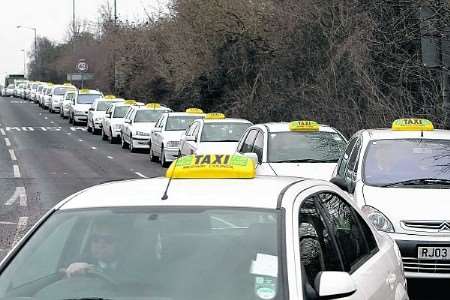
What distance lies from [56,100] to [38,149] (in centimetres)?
2917

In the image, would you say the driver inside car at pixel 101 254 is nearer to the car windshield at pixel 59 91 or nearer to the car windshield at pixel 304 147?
the car windshield at pixel 304 147

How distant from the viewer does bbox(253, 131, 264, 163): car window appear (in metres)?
12.8

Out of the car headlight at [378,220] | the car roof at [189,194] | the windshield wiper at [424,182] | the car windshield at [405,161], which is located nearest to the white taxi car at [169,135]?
the car windshield at [405,161]

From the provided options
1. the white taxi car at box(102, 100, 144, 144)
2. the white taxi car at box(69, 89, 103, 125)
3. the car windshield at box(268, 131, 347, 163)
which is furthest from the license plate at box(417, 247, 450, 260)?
the white taxi car at box(69, 89, 103, 125)

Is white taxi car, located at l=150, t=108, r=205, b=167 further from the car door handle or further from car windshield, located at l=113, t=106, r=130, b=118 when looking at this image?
the car door handle

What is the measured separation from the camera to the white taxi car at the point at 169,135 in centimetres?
2383

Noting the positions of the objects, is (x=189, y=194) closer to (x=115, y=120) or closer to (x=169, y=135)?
(x=169, y=135)

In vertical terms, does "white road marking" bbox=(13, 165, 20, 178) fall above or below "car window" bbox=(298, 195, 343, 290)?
below

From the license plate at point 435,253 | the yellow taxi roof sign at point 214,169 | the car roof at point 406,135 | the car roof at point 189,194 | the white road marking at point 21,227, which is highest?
the yellow taxi roof sign at point 214,169

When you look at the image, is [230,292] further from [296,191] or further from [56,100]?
[56,100]

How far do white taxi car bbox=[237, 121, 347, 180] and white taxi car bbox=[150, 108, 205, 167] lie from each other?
33.8 ft

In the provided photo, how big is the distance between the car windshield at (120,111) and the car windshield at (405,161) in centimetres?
2631

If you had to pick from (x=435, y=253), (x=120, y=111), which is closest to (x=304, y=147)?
(x=435, y=253)

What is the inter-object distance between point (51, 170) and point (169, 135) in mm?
3575
